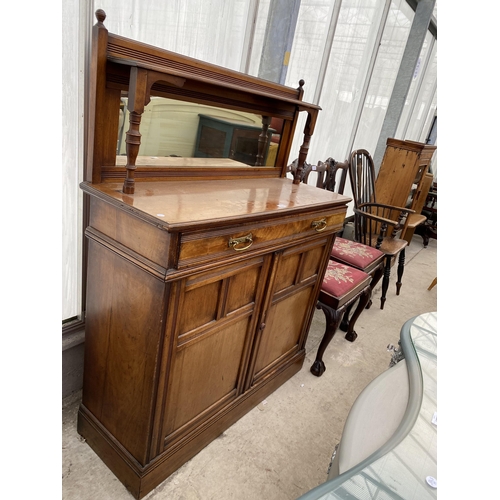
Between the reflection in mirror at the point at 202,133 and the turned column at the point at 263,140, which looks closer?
the reflection in mirror at the point at 202,133

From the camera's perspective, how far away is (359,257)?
2545 mm

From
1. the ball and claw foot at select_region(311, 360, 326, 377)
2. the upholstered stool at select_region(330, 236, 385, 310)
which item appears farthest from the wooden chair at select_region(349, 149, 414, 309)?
the ball and claw foot at select_region(311, 360, 326, 377)

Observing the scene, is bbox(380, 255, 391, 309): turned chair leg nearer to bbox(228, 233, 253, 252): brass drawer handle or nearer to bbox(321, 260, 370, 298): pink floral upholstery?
bbox(321, 260, 370, 298): pink floral upholstery

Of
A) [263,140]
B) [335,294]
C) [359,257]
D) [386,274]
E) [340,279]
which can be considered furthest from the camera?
[386,274]

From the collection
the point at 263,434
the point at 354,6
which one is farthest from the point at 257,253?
the point at 354,6

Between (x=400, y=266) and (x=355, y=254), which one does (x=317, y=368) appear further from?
(x=400, y=266)

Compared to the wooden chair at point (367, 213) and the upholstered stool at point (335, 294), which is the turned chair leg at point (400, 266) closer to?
→ the wooden chair at point (367, 213)

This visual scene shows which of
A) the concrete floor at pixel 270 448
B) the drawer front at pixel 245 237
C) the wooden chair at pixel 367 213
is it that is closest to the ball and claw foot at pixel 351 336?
the concrete floor at pixel 270 448

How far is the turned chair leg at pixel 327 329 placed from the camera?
2.09 m

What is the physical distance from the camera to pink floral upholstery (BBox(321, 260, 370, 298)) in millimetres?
2086

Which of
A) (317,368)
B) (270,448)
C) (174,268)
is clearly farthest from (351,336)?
(174,268)

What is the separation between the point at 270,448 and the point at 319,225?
1.05 meters

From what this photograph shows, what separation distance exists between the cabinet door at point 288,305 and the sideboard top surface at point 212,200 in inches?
8.0

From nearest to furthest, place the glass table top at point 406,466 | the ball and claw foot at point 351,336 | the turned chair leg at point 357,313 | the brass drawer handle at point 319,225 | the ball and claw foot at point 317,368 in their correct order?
1. the glass table top at point 406,466
2. the brass drawer handle at point 319,225
3. the ball and claw foot at point 317,368
4. the turned chair leg at point 357,313
5. the ball and claw foot at point 351,336
